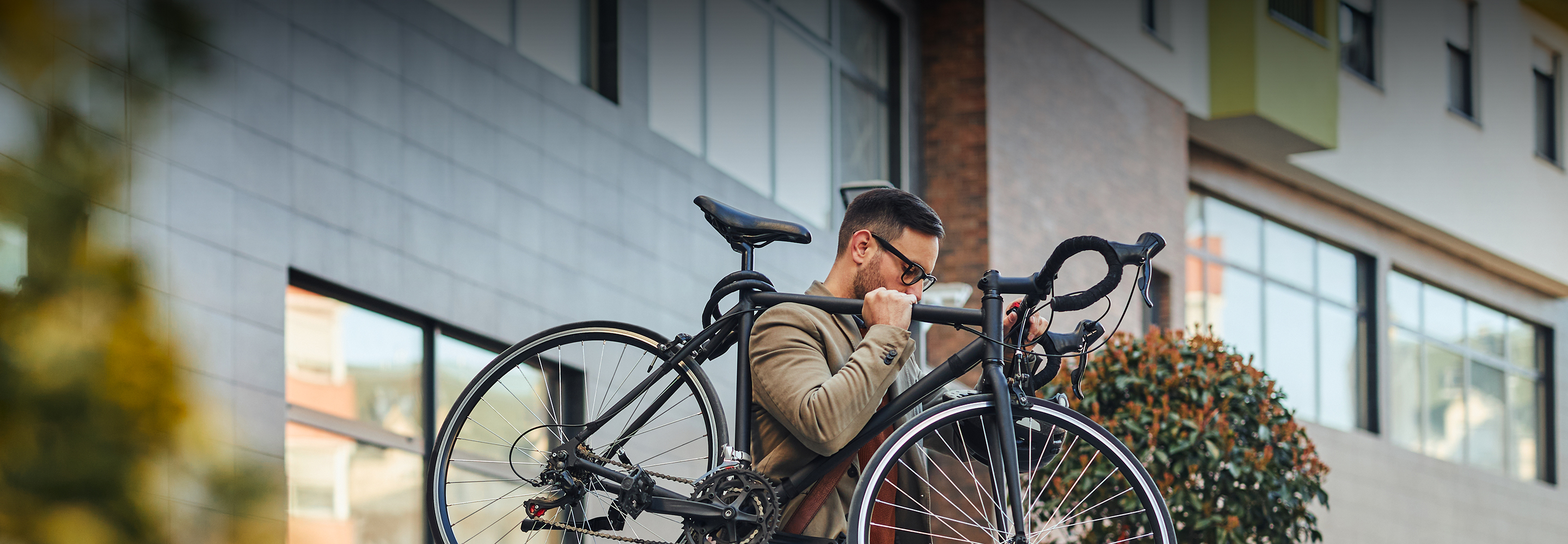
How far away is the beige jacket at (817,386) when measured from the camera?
4.29m

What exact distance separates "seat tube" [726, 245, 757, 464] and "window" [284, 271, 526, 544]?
4.05 meters

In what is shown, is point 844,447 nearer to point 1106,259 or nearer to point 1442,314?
point 1106,259

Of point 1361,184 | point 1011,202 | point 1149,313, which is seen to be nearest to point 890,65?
point 1011,202

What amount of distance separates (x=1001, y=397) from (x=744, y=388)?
2.43ft

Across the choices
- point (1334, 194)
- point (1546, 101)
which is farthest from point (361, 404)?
point (1546, 101)

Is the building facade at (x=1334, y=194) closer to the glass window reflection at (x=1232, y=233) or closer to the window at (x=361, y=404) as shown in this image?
the glass window reflection at (x=1232, y=233)

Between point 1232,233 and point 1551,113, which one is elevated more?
point 1551,113

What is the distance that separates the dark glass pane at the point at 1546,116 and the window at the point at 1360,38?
5340 mm

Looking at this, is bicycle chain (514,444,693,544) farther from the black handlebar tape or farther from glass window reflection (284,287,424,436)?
glass window reflection (284,287,424,436)

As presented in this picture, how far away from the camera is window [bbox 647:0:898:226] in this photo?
1256 cm

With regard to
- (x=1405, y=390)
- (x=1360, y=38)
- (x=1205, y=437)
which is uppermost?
(x=1360, y=38)

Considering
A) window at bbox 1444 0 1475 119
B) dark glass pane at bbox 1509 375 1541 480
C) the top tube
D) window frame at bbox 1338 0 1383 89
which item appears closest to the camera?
the top tube

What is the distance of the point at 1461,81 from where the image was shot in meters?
25.8

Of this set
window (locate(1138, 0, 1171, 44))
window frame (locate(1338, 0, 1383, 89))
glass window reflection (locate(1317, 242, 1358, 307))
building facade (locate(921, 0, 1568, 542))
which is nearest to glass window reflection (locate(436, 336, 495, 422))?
building facade (locate(921, 0, 1568, 542))
